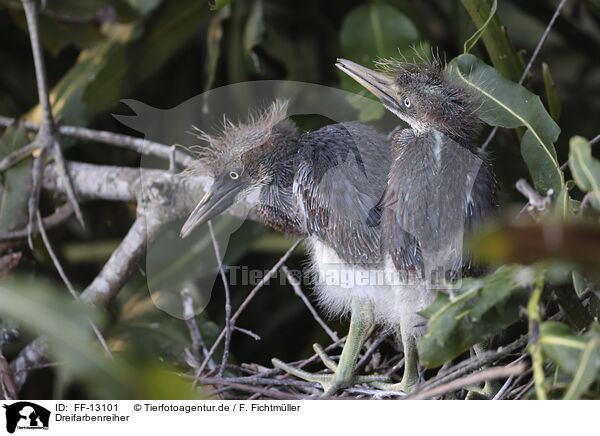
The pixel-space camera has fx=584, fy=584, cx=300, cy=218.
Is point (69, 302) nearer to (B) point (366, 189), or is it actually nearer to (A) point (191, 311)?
(A) point (191, 311)

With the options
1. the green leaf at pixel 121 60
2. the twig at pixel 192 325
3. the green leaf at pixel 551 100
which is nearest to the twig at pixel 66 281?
the twig at pixel 192 325

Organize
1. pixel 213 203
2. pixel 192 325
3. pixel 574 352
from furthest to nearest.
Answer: pixel 192 325 < pixel 213 203 < pixel 574 352

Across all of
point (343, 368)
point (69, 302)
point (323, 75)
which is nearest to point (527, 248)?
point (343, 368)

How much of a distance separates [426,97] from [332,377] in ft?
1.36

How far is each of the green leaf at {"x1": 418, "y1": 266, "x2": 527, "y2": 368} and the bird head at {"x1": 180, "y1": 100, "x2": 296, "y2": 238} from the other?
0.97 feet

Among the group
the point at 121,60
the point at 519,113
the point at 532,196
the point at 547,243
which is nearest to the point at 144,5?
the point at 121,60

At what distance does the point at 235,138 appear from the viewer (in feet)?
2.51

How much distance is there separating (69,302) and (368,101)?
0.51 metres

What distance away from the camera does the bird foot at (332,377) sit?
0.81m

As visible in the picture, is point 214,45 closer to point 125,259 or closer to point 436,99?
point 125,259

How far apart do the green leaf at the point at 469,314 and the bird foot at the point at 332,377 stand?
10.0 inches

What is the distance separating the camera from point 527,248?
404 mm
